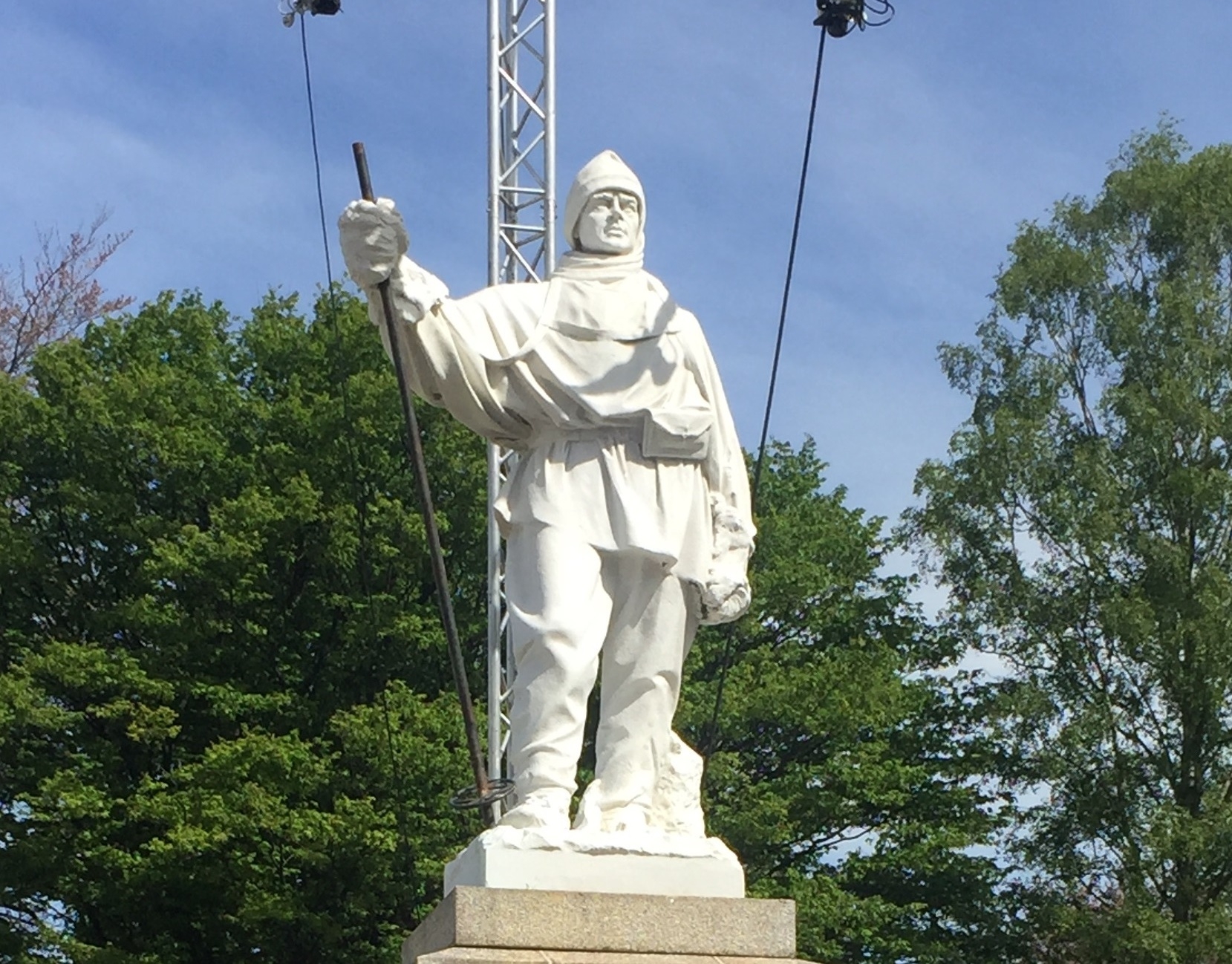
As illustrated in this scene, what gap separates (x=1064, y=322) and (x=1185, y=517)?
2.97 meters

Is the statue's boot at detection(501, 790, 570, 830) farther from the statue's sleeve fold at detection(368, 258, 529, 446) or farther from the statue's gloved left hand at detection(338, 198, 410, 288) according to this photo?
the statue's gloved left hand at detection(338, 198, 410, 288)

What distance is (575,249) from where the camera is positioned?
823 cm

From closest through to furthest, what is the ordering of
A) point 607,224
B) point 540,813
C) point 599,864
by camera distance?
point 599,864 < point 540,813 < point 607,224

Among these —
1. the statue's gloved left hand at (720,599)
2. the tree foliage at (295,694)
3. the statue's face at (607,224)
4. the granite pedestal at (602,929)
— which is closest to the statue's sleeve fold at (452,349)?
the statue's face at (607,224)

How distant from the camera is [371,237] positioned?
7.48 m

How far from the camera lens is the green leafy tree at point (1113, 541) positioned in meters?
22.7

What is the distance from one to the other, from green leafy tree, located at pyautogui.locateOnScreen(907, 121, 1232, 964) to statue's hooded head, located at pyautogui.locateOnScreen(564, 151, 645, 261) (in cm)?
1523

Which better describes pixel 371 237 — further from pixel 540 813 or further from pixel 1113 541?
pixel 1113 541

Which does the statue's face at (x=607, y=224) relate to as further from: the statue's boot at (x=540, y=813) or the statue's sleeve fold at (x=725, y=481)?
the statue's boot at (x=540, y=813)

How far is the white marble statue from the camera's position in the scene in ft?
24.3

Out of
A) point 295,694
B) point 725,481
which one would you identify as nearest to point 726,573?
point 725,481

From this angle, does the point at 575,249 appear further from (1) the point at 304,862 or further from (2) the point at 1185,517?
(2) the point at 1185,517

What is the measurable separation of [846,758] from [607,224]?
1657 centimetres

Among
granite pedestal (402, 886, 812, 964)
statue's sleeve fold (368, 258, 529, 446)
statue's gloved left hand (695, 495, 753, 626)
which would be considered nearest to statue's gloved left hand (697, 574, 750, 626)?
statue's gloved left hand (695, 495, 753, 626)
